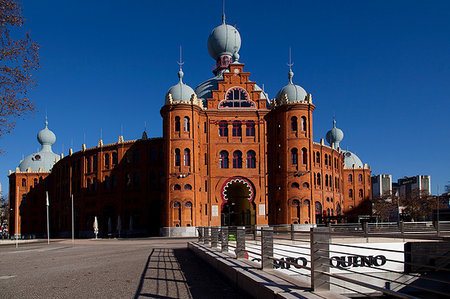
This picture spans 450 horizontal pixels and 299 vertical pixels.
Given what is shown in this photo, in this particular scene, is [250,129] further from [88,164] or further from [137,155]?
[88,164]

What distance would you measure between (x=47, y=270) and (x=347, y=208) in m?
70.2

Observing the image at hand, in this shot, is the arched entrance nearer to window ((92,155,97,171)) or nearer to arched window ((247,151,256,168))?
arched window ((247,151,256,168))

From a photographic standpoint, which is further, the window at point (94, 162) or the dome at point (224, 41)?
the dome at point (224, 41)

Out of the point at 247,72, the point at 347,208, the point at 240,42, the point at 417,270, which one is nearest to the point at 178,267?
the point at 417,270

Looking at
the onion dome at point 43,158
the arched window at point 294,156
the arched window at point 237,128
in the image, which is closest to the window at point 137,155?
the arched window at point 237,128

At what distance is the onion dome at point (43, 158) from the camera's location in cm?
9338

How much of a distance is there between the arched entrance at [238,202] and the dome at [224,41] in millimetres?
22673

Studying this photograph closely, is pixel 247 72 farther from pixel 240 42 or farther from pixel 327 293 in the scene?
pixel 327 293

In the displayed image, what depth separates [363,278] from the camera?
20.7 meters

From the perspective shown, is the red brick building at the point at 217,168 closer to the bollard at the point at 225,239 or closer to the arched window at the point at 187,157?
the arched window at the point at 187,157

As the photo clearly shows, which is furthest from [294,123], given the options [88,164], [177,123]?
[88,164]

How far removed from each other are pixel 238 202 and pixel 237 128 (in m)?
10.2

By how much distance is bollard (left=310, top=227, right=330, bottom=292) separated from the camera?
7684 millimetres

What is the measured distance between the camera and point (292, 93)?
5800 centimetres
